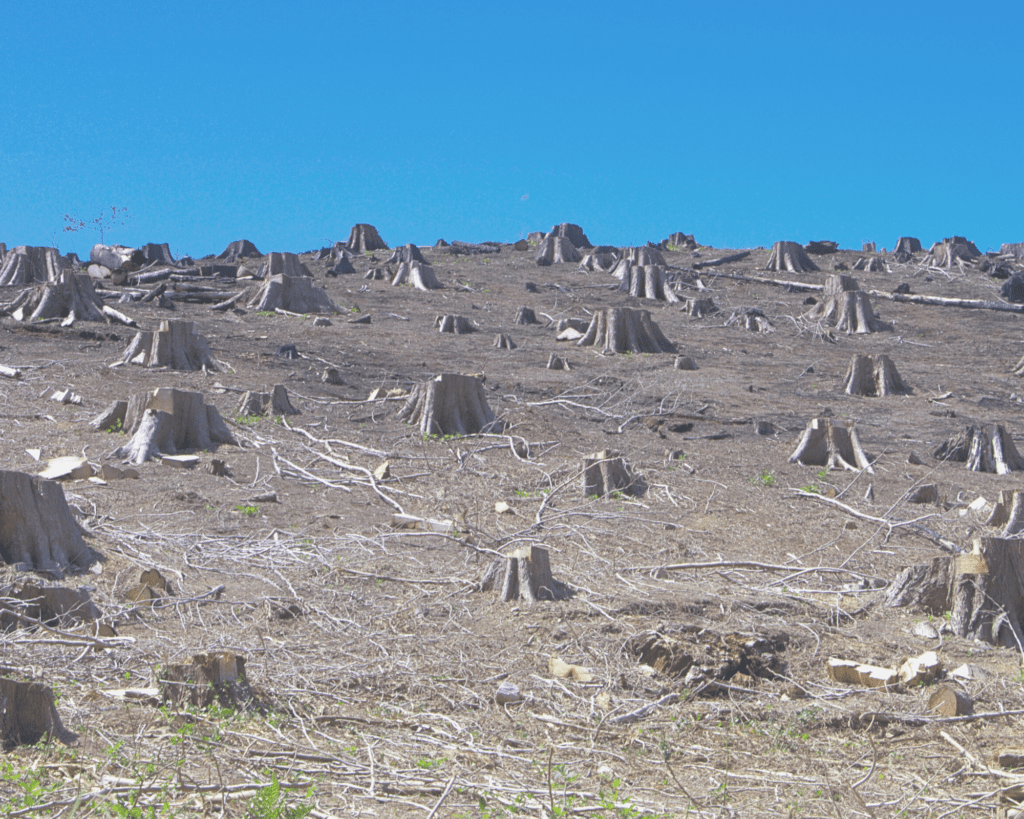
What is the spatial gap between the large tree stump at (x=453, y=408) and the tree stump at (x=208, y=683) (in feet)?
24.2

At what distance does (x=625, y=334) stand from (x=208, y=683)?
566 inches

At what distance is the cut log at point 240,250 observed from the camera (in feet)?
102

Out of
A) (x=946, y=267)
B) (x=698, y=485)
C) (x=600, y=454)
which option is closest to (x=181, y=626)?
(x=600, y=454)

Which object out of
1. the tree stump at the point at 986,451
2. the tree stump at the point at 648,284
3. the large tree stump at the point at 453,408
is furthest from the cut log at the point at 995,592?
the tree stump at the point at 648,284

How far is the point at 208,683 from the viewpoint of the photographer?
13.9 feet

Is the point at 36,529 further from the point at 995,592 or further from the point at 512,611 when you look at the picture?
the point at 995,592

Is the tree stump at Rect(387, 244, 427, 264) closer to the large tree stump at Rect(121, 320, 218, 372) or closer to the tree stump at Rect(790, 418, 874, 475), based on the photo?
the large tree stump at Rect(121, 320, 218, 372)

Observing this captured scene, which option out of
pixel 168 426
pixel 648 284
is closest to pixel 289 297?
pixel 648 284

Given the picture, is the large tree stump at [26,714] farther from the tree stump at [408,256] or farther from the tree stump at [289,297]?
the tree stump at [408,256]

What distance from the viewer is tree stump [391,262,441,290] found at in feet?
81.7

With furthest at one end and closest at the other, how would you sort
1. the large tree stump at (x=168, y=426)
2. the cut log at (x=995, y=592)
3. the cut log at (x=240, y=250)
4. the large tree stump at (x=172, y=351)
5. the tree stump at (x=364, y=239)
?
the tree stump at (x=364, y=239)
the cut log at (x=240, y=250)
the large tree stump at (x=172, y=351)
the large tree stump at (x=168, y=426)
the cut log at (x=995, y=592)

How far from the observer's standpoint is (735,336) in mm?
20438

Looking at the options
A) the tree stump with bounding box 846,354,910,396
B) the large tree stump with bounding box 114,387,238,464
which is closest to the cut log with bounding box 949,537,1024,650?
the large tree stump with bounding box 114,387,238,464

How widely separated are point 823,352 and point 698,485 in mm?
10299
